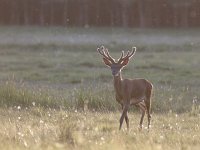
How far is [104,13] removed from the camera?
62594mm

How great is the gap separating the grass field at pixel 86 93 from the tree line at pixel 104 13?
41.6 feet

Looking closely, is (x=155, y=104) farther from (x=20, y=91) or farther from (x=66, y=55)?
(x=66, y=55)

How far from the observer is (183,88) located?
73.8ft

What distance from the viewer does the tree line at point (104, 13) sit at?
2447 inches

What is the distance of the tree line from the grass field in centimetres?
1269

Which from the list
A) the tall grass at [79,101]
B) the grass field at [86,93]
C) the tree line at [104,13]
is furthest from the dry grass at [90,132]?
the tree line at [104,13]

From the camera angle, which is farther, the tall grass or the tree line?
the tree line

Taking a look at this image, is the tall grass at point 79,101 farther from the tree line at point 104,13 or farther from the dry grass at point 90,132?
the tree line at point 104,13

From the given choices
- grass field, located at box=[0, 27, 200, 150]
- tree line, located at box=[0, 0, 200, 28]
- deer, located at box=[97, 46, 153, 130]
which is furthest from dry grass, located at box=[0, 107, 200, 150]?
tree line, located at box=[0, 0, 200, 28]

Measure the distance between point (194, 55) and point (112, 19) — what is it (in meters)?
26.1

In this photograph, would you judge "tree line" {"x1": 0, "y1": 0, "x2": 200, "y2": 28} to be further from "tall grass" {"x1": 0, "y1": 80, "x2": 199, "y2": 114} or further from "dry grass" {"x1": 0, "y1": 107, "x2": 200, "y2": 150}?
"dry grass" {"x1": 0, "y1": 107, "x2": 200, "y2": 150}

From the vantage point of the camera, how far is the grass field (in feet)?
Answer: 38.7

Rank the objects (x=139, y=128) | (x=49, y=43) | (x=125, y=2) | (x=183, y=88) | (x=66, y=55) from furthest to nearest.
Result: (x=125, y=2), (x=49, y=43), (x=66, y=55), (x=183, y=88), (x=139, y=128)

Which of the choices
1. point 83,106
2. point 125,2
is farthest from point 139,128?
point 125,2
